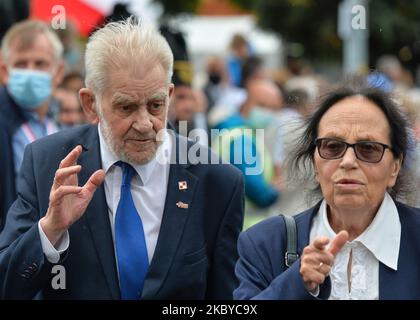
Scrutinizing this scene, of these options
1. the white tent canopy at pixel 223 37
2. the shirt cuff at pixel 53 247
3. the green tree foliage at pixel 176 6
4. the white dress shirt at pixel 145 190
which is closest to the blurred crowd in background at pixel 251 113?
the white dress shirt at pixel 145 190

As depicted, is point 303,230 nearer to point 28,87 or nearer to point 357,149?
point 357,149

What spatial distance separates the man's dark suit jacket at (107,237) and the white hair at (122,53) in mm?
333

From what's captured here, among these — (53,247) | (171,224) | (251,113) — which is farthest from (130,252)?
(251,113)

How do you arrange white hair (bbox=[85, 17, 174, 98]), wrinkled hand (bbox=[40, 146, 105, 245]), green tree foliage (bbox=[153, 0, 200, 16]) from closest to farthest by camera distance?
wrinkled hand (bbox=[40, 146, 105, 245]), white hair (bbox=[85, 17, 174, 98]), green tree foliage (bbox=[153, 0, 200, 16])

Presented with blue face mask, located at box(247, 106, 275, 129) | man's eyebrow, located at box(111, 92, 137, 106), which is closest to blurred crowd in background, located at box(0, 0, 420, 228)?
blue face mask, located at box(247, 106, 275, 129)

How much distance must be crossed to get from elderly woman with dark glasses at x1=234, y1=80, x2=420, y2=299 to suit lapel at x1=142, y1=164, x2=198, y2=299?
53 centimetres

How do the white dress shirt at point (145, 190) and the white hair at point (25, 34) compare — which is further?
the white hair at point (25, 34)

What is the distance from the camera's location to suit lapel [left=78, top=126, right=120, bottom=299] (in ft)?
15.0

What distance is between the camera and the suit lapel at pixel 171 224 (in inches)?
181

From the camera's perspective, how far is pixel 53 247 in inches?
174

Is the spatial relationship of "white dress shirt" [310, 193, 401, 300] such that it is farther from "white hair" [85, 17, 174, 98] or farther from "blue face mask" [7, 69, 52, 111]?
"blue face mask" [7, 69, 52, 111]

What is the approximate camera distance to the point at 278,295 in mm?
3820

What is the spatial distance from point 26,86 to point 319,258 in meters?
3.70

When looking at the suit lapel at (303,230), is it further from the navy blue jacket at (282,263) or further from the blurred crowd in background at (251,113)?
the blurred crowd in background at (251,113)
